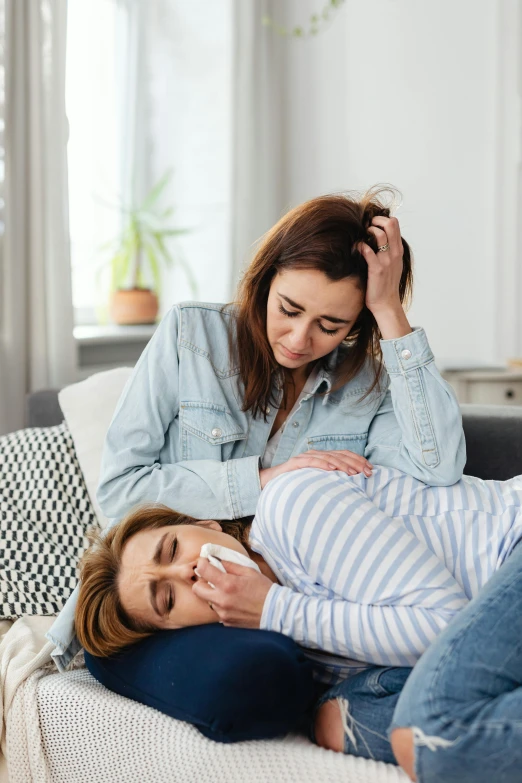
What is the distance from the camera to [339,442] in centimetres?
169

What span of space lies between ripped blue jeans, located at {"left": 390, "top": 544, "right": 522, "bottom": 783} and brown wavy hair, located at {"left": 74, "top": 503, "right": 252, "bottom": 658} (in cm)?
47

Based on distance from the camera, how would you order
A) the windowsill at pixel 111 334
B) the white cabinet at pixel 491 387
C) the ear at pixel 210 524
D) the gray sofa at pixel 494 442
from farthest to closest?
the windowsill at pixel 111 334 → the white cabinet at pixel 491 387 → the gray sofa at pixel 494 442 → the ear at pixel 210 524

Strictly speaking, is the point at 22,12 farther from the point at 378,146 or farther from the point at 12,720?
the point at 12,720

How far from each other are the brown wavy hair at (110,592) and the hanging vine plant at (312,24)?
2.72 m

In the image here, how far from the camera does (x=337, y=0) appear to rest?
11.5ft

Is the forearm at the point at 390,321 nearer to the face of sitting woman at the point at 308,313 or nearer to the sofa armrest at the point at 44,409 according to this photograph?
the face of sitting woman at the point at 308,313

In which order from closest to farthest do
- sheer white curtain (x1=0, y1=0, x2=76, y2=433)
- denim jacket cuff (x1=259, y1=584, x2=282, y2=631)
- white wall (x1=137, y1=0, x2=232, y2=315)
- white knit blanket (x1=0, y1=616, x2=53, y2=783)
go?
denim jacket cuff (x1=259, y1=584, x2=282, y2=631) < white knit blanket (x1=0, y1=616, x2=53, y2=783) < sheer white curtain (x1=0, y1=0, x2=76, y2=433) < white wall (x1=137, y1=0, x2=232, y2=315)

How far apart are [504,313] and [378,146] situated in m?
0.91

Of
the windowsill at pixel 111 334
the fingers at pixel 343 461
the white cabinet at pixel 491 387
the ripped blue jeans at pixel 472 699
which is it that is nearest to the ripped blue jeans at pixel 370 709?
the ripped blue jeans at pixel 472 699

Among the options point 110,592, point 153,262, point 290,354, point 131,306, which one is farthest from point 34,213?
point 110,592

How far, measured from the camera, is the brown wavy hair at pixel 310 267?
150 cm

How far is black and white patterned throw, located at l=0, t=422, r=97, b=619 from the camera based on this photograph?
1.73 m

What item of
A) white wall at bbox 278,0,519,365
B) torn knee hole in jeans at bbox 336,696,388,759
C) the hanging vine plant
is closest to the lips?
torn knee hole in jeans at bbox 336,696,388,759

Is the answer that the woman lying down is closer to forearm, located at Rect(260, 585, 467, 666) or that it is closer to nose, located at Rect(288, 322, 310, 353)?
forearm, located at Rect(260, 585, 467, 666)
